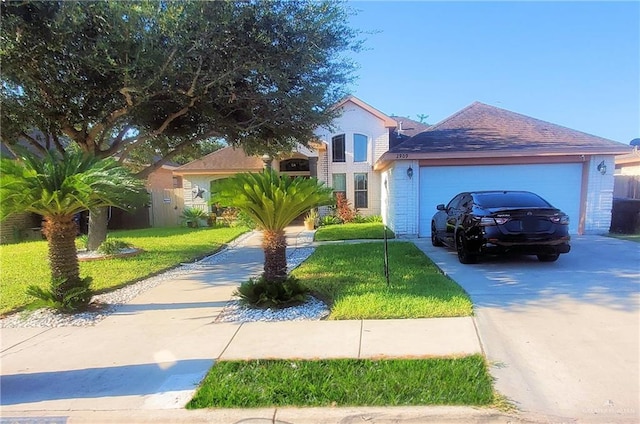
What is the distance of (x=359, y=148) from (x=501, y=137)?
25.9 feet

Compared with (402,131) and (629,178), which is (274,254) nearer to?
(629,178)

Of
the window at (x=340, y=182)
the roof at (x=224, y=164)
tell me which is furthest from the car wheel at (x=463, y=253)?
the roof at (x=224, y=164)

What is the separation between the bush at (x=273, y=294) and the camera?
5.66 metres

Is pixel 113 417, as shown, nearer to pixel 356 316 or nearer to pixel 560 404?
pixel 356 316

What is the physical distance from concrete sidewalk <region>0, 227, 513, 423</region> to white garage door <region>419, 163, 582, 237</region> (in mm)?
7985

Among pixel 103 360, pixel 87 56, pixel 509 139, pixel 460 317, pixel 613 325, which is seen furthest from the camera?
pixel 509 139

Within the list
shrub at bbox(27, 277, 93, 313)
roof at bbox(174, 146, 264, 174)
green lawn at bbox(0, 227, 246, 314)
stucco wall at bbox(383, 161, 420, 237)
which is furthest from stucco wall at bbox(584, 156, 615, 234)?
roof at bbox(174, 146, 264, 174)

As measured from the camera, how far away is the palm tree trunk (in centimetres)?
555

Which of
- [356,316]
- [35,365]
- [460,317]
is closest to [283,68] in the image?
[356,316]

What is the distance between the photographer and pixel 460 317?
4895mm

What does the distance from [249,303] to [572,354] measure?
4.10m

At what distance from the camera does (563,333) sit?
438cm

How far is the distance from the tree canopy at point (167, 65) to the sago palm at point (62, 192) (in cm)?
246

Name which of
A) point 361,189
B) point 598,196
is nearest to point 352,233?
point 361,189
